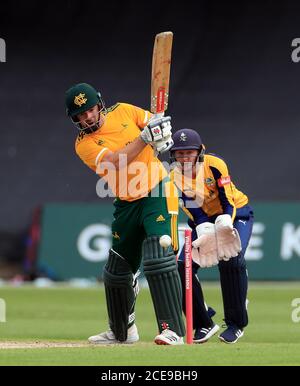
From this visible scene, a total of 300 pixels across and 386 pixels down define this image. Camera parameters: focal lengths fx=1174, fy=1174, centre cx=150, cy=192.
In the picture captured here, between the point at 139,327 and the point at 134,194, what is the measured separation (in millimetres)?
2859

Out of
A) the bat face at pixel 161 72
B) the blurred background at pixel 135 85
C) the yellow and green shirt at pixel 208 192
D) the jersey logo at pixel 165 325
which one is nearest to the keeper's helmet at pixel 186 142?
the yellow and green shirt at pixel 208 192

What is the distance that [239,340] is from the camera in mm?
9188

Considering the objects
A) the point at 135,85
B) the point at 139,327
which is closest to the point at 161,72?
the point at 139,327

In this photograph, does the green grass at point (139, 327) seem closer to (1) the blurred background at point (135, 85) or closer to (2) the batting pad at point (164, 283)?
(2) the batting pad at point (164, 283)

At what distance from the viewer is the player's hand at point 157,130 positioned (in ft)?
24.3

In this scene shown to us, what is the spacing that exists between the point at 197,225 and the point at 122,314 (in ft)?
2.94

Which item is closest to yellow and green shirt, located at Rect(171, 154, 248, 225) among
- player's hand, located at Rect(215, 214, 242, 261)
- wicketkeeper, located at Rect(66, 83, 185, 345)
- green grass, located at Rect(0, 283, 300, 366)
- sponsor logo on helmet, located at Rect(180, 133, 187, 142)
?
player's hand, located at Rect(215, 214, 242, 261)

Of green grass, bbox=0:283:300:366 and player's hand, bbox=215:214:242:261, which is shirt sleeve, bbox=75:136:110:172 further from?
green grass, bbox=0:283:300:366

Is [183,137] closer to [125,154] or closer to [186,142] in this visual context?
[186,142]

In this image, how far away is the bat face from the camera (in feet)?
25.4

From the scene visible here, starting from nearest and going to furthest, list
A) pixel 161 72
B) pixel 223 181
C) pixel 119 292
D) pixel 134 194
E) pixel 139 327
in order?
pixel 161 72 < pixel 134 194 < pixel 119 292 < pixel 223 181 < pixel 139 327

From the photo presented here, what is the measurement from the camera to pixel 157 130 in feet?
24.3
